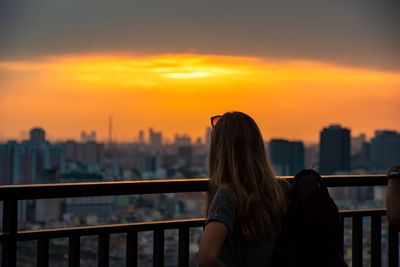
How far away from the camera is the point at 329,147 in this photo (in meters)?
7.70

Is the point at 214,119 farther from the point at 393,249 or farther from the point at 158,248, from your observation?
the point at 393,249

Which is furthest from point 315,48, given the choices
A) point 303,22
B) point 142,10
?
point 142,10

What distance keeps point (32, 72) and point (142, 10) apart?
8369mm

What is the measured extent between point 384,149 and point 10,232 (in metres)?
9.81

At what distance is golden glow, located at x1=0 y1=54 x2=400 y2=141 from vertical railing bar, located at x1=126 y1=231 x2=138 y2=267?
12671 mm

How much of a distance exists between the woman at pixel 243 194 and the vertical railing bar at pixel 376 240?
5.57 ft

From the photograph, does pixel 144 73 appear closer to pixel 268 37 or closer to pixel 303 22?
pixel 268 37

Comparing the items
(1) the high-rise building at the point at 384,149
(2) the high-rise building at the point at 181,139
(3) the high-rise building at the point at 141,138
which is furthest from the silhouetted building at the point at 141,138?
(1) the high-rise building at the point at 384,149

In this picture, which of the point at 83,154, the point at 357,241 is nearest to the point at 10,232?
the point at 357,241

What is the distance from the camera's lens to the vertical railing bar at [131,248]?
9.79 ft

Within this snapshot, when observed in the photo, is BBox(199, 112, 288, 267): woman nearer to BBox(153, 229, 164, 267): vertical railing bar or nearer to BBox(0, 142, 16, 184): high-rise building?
BBox(153, 229, 164, 267): vertical railing bar

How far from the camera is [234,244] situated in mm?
2168

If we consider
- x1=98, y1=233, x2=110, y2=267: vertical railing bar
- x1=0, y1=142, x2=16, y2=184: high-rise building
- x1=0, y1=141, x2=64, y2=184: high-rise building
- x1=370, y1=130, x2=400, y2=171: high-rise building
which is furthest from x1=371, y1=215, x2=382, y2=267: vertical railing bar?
x1=0, y1=142, x2=16, y2=184: high-rise building

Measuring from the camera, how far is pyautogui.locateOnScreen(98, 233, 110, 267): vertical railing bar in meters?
2.91
